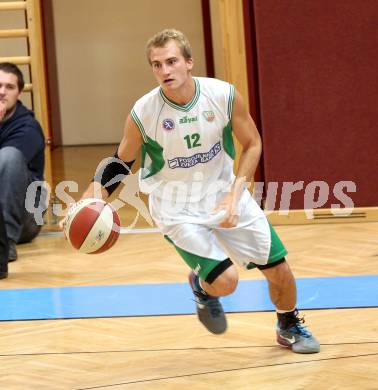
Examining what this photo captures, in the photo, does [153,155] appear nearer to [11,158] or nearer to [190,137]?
[190,137]

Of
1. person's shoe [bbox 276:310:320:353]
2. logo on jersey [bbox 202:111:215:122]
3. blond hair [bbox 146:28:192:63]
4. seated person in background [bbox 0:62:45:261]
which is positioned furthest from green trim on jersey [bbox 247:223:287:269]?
seated person in background [bbox 0:62:45:261]

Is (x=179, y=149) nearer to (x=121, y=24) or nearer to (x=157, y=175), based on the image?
(x=157, y=175)

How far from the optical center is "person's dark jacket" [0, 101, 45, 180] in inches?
248

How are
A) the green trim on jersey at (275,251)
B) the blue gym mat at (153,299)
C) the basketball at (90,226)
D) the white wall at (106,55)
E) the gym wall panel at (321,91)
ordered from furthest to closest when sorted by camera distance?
the white wall at (106,55), the gym wall panel at (321,91), the blue gym mat at (153,299), the green trim on jersey at (275,251), the basketball at (90,226)

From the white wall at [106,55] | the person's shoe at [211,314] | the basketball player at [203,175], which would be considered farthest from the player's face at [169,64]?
the white wall at [106,55]

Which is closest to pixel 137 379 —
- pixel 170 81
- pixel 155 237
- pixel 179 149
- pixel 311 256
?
pixel 179 149

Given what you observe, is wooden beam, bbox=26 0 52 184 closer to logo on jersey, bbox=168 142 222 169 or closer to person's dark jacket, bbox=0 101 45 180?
person's dark jacket, bbox=0 101 45 180

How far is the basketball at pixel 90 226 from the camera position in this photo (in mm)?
3895

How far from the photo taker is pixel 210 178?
4.09 meters

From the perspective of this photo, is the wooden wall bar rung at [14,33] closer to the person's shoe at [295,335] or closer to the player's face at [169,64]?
the player's face at [169,64]

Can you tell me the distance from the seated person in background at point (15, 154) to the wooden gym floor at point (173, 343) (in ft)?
1.07

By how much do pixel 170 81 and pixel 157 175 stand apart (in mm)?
429

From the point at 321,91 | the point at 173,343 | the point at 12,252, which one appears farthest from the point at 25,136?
the point at 173,343

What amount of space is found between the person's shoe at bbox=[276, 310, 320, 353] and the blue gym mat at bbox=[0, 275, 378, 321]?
0.55 meters
